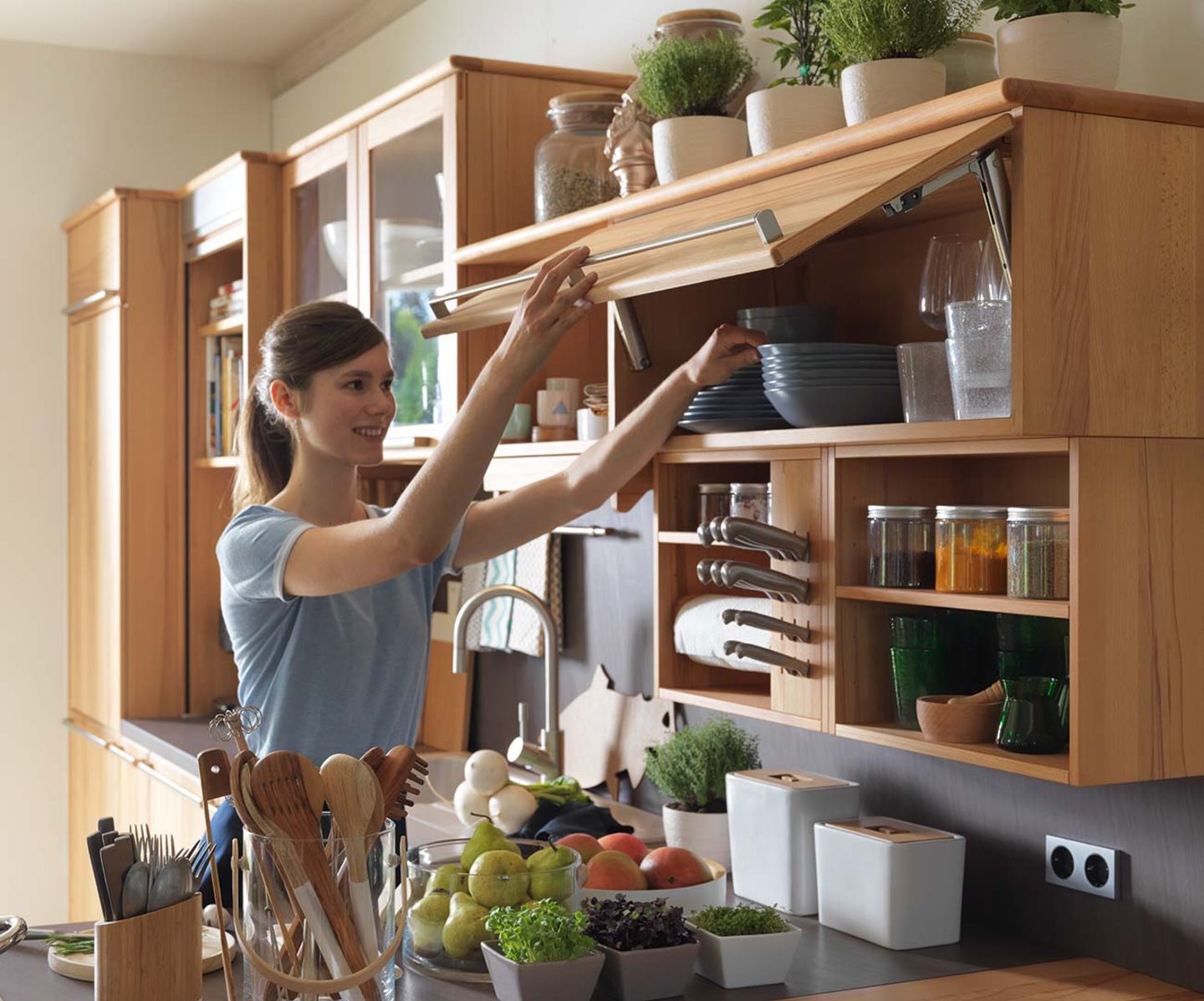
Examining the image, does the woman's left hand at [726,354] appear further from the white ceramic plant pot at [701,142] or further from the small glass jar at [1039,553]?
the small glass jar at [1039,553]

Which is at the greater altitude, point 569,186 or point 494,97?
point 494,97

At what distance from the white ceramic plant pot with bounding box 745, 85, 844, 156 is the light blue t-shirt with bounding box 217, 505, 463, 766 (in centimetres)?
80

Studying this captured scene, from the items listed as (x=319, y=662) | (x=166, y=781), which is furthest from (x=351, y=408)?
(x=166, y=781)

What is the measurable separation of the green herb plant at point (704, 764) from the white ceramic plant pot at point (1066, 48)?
3.60ft

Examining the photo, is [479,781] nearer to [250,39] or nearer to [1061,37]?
[1061,37]

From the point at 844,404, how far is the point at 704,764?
0.71 m

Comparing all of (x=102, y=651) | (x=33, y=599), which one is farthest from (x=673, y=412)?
(x=33, y=599)

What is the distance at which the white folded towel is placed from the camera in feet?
6.84

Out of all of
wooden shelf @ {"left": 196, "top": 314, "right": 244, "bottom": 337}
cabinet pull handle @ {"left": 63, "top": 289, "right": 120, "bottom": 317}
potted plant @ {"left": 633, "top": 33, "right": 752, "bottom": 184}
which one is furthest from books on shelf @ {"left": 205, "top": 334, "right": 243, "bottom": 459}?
potted plant @ {"left": 633, "top": 33, "right": 752, "bottom": 184}

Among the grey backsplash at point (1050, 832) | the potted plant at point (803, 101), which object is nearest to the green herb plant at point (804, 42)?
the potted plant at point (803, 101)

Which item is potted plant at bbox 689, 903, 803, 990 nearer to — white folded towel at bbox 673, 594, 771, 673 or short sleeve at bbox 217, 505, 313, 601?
white folded towel at bbox 673, 594, 771, 673

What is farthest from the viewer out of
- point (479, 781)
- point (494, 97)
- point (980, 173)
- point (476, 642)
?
point (476, 642)

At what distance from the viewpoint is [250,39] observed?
4.28m

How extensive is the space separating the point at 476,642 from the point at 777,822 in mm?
1228
